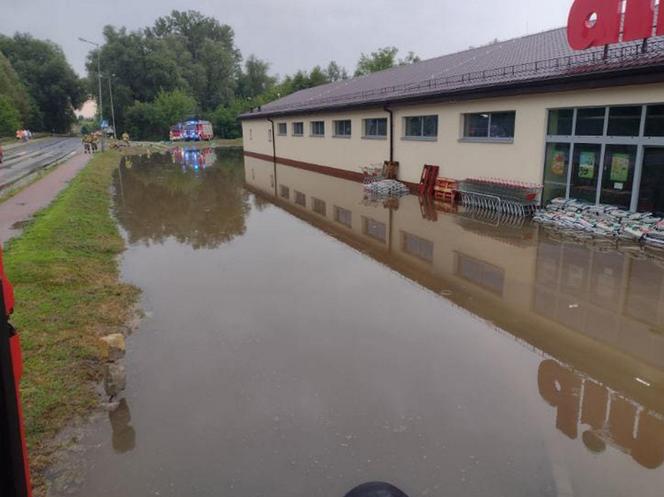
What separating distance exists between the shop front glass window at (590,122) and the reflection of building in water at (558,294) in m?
2.66

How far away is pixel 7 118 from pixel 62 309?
198 feet

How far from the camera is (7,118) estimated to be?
179 feet

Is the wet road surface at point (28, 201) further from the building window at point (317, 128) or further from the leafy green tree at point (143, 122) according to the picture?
the leafy green tree at point (143, 122)

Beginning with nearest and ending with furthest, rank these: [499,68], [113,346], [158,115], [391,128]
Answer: [113,346] → [499,68] → [391,128] → [158,115]

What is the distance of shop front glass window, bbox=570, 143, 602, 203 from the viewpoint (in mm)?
11844

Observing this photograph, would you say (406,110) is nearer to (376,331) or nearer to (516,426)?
(376,331)

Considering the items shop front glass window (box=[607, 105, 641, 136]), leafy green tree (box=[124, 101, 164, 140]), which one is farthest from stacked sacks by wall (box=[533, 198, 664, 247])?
leafy green tree (box=[124, 101, 164, 140])

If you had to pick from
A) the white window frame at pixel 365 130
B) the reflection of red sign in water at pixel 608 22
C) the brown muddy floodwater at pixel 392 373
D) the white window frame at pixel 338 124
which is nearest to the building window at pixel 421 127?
the white window frame at pixel 365 130

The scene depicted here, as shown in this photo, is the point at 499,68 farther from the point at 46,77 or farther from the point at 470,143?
the point at 46,77

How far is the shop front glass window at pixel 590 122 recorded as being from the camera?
Answer: 11.6 metres

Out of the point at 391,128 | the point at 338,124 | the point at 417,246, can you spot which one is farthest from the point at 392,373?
the point at 338,124

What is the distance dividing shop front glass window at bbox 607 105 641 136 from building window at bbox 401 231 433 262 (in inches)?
201

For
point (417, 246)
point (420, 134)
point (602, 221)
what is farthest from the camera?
point (420, 134)

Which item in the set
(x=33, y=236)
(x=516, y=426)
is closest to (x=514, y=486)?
(x=516, y=426)
